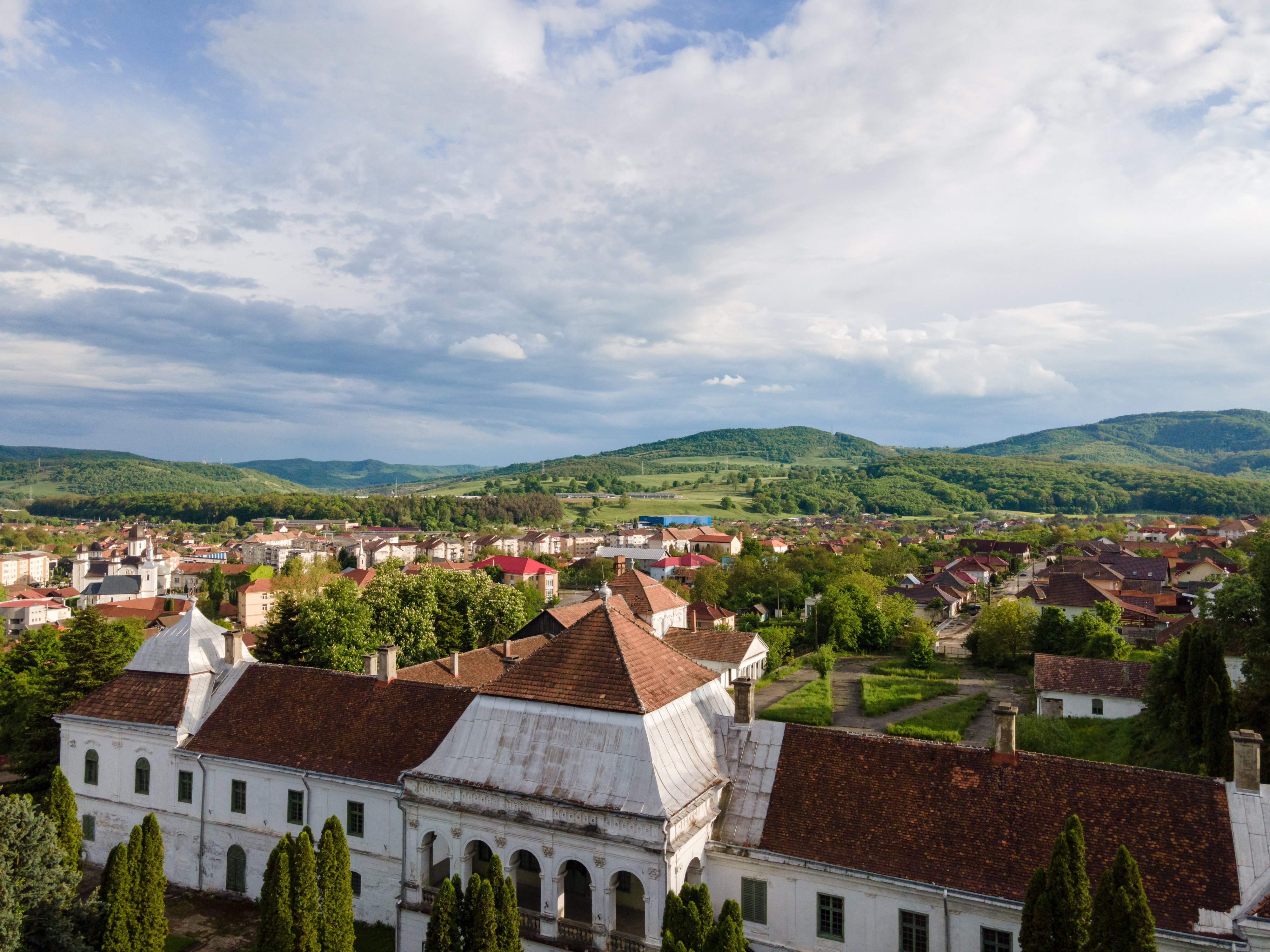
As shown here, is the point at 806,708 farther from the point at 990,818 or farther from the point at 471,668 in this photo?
the point at 990,818

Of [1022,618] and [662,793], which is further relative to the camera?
[1022,618]

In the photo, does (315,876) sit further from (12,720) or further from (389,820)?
(12,720)

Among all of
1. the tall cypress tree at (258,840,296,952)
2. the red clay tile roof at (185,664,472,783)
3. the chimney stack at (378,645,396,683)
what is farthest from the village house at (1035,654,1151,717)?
the tall cypress tree at (258,840,296,952)

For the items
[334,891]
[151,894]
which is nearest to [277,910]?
[334,891]

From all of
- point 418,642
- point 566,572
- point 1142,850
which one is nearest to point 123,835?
point 418,642

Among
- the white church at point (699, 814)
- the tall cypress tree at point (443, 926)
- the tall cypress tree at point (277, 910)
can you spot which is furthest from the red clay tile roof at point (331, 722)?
the tall cypress tree at point (443, 926)

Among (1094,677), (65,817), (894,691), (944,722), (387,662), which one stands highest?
(387,662)

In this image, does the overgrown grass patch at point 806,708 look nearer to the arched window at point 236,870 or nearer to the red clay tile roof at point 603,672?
the red clay tile roof at point 603,672
